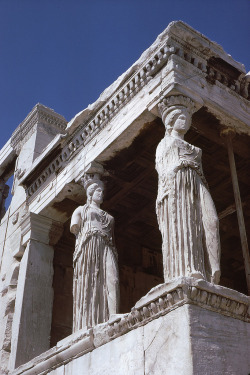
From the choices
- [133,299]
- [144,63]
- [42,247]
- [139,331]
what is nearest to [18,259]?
[42,247]

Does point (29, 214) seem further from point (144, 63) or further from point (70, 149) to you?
point (144, 63)

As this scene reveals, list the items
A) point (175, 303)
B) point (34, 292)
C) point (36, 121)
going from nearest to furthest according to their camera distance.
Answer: point (175, 303)
point (34, 292)
point (36, 121)

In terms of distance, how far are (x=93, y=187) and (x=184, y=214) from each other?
2096 mm

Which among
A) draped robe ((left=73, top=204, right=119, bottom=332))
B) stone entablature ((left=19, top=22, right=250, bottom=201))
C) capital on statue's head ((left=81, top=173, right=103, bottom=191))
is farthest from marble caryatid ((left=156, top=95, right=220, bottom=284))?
capital on statue's head ((left=81, top=173, right=103, bottom=191))

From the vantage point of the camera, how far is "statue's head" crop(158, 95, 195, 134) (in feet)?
18.7

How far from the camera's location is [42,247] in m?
7.90

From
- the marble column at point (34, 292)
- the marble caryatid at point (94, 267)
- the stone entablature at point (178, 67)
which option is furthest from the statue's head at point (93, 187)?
the marble column at point (34, 292)

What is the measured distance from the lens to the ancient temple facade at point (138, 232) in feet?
13.9

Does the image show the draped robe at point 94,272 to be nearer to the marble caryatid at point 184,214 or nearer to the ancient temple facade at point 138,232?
the ancient temple facade at point 138,232

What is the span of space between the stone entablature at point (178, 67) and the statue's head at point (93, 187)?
0.59 metres

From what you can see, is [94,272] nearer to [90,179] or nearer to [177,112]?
[90,179]

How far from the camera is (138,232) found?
8914 millimetres

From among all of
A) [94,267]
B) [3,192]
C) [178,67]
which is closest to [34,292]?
[94,267]

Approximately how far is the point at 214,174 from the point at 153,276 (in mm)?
2365
